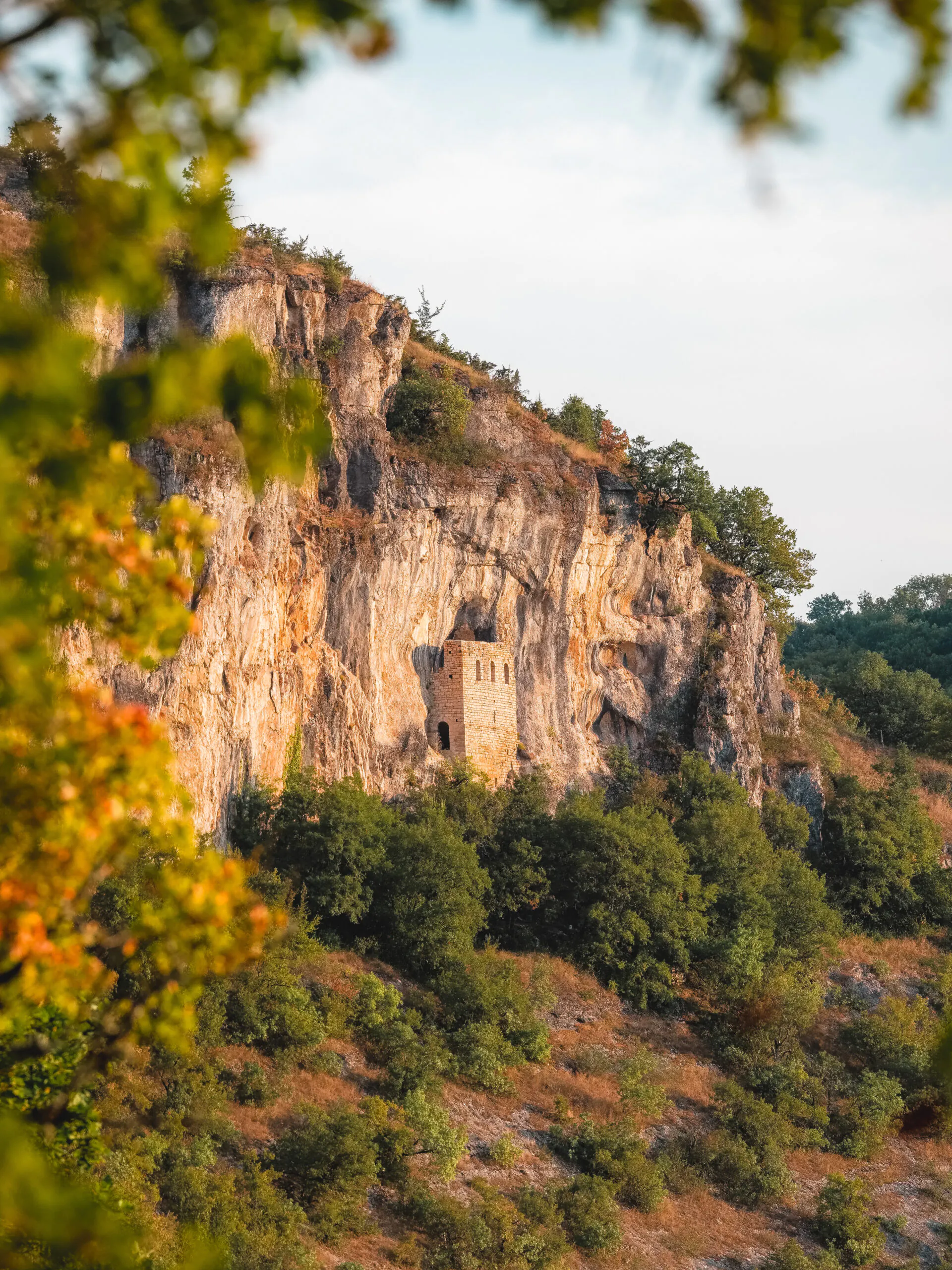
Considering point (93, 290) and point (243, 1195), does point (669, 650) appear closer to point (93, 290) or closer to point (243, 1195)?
point (243, 1195)

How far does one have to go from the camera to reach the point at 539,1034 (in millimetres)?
36062

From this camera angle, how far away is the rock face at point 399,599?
3750 cm

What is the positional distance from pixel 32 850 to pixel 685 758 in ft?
141

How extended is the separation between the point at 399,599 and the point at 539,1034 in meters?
13.7

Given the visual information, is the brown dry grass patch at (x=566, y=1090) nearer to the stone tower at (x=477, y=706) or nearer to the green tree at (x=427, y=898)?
the green tree at (x=427, y=898)

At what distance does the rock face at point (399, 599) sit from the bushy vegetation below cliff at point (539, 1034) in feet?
5.58

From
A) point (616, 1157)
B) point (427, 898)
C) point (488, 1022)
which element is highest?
point (427, 898)

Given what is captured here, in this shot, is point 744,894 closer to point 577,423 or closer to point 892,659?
point 577,423

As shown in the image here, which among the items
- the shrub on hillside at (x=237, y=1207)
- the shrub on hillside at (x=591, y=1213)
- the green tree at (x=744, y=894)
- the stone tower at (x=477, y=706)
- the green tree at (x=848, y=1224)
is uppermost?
the stone tower at (x=477, y=706)

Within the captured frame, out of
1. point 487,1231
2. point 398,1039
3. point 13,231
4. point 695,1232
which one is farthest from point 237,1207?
point 13,231

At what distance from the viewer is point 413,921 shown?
125 ft

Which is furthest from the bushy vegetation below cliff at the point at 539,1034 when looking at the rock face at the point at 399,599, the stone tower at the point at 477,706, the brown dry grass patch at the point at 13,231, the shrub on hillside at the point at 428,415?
the brown dry grass patch at the point at 13,231

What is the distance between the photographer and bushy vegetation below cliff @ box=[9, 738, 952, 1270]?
28141 millimetres

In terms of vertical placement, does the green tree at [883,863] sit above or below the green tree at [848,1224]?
above
